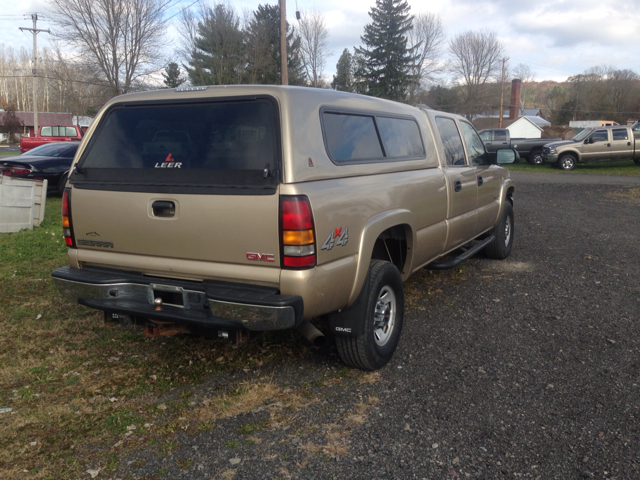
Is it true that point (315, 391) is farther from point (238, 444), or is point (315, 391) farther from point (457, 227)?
point (457, 227)

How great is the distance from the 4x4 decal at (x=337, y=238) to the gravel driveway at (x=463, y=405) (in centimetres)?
105

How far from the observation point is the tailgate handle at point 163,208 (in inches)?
128

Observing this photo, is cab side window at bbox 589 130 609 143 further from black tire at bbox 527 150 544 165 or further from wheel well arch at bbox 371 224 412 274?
wheel well arch at bbox 371 224 412 274

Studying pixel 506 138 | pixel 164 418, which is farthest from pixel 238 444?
pixel 506 138

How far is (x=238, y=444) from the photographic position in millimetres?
2941

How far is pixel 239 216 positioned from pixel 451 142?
3.19 metres

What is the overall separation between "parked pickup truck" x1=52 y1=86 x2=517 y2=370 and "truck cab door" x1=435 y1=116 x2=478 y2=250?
48.2 inches

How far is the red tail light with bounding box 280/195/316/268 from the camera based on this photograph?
296 centimetres

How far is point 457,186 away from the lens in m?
5.18

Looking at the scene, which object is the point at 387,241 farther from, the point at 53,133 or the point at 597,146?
the point at 53,133

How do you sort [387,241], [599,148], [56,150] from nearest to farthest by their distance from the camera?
[387,241] < [56,150] < [599,148]

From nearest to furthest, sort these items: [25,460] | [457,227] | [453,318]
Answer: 1. [25,460]
2. [453,318]
3. [457,227]

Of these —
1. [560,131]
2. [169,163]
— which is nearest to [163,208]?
[169,163]

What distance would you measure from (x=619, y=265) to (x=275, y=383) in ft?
17.0
